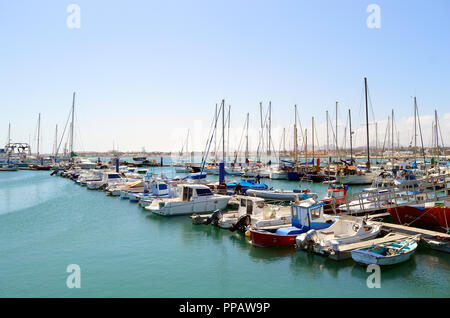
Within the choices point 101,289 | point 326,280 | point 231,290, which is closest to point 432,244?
point 326,280

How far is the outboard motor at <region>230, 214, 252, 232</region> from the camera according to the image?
963 inches

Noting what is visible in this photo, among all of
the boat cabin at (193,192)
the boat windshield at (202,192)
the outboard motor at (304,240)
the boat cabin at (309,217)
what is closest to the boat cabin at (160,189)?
the boat cabin at (193,192)

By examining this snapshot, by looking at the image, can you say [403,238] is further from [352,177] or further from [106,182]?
[106,182]

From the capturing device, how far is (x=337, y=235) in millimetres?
20641

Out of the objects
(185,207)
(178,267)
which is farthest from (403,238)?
(185,207)

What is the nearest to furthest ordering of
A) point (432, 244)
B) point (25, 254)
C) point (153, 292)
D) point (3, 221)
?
1. point (153, 292)
2. point (432, 244)
3. point (25, 254)
4. point (3, 221)

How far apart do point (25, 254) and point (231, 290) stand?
1408cm

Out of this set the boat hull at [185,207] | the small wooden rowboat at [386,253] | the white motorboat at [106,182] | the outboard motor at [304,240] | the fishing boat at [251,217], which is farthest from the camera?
the white motorboat at [106,182]

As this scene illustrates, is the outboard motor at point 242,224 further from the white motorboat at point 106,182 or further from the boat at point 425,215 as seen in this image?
the white motorboat at point 106,182

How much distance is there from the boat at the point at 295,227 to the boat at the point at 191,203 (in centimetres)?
1187

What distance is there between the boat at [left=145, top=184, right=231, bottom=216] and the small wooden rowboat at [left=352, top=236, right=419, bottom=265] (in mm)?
17710

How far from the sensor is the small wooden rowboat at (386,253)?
16.5 m
